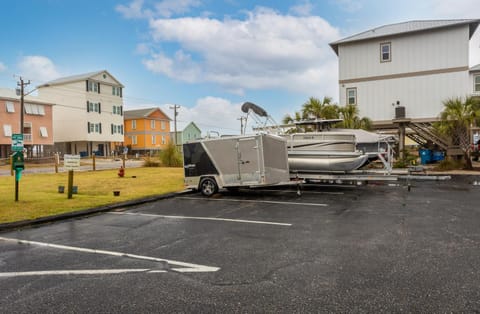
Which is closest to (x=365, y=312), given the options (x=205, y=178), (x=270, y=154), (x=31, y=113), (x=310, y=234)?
(x=310, y=234)

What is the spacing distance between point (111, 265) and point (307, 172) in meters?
9.32

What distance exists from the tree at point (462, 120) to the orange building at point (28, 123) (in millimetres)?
41909

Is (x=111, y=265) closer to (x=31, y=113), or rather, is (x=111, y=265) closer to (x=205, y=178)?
(x=205, y=178)

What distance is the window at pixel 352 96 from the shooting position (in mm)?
24797

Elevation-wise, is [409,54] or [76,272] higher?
[409,54]

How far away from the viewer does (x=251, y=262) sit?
4.70 m

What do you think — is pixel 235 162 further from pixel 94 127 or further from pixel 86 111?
pixel 94 127

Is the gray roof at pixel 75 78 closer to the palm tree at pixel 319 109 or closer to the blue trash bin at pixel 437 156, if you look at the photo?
the palm tree at pixel 319 109

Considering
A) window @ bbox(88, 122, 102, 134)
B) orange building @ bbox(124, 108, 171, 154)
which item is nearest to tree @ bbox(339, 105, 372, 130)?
window @ bbox(88, 122, 102, 134)

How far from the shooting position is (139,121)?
5769 centimetres

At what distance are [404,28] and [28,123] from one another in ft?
134

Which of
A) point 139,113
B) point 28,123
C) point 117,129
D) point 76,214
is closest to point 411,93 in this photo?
point 76,214

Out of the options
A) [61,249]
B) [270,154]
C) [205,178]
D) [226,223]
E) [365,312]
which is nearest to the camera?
[365,312]

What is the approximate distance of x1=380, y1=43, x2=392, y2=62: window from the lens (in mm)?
23609
